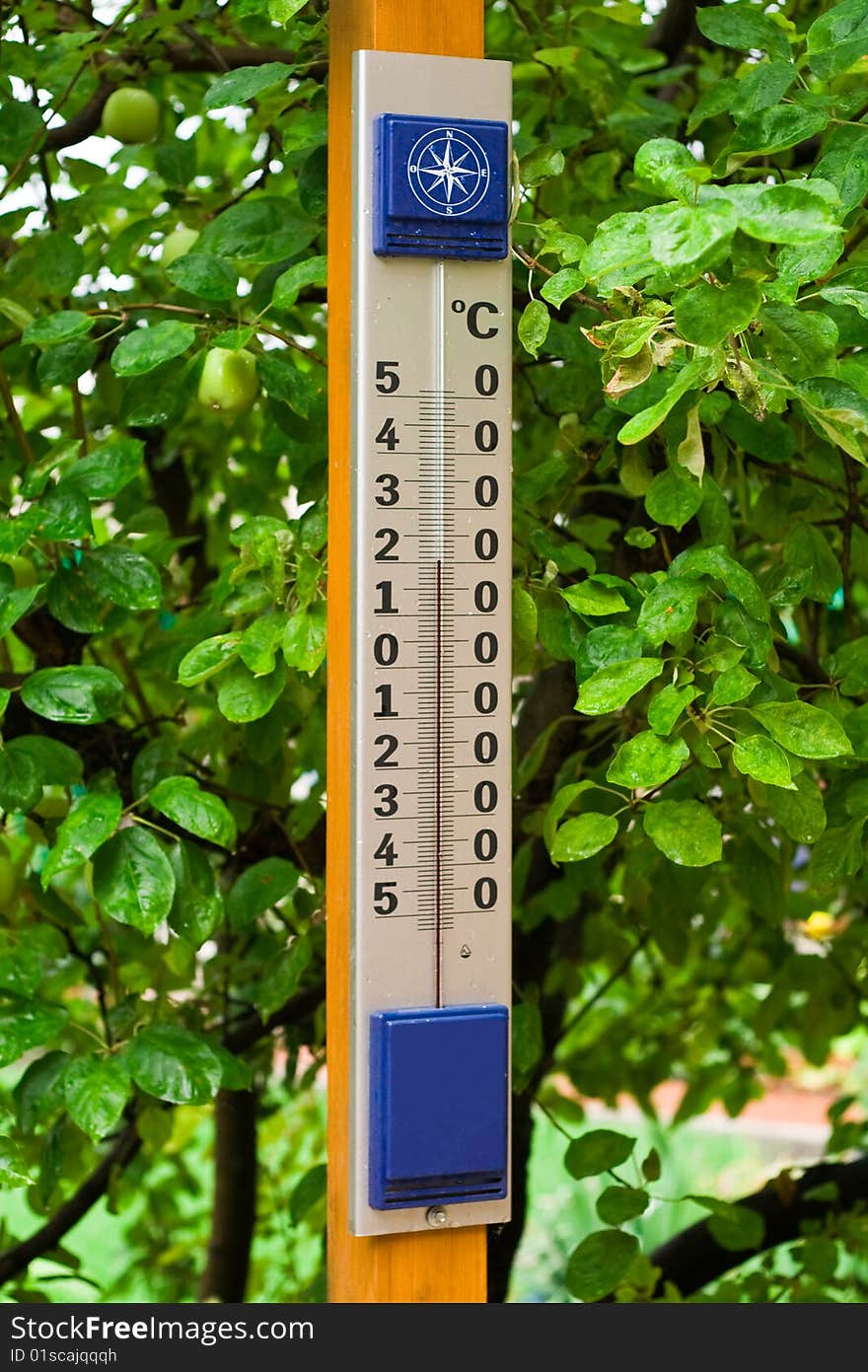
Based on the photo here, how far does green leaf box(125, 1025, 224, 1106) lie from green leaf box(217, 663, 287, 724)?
10.8 inches

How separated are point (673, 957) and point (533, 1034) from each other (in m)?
0.28

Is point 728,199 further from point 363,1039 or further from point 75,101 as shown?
point 75,101

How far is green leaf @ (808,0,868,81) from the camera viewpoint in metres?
1.10

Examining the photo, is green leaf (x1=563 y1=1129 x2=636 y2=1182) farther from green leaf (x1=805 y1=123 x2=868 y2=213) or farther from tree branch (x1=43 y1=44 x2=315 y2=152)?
tree branch (x1=43 y1=44 x2=315 y2=152)

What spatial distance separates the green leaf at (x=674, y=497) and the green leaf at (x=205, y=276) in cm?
39

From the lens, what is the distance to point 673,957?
1.77m

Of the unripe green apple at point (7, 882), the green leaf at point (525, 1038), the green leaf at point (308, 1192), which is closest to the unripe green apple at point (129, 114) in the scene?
the unripe green apple at point (7, 882)

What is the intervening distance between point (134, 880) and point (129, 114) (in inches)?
33.1

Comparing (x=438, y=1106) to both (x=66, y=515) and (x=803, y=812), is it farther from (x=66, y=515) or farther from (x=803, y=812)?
(x=66, y=515)

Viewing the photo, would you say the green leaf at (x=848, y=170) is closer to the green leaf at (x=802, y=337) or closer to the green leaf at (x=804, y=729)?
the green leaf at (x=802, y=337)

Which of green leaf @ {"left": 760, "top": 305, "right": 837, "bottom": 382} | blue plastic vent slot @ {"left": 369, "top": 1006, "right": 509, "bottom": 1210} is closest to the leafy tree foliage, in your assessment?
green leaf @ {"left": 760, "top": 305, "right": 837, "bottom": 382}

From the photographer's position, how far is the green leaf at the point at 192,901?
1302 mm

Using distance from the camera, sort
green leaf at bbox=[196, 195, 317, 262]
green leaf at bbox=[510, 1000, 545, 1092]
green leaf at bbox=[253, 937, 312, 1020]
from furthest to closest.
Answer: green leaf at bbox=[510, 1000, 545, 1092], green leaf at bbox=[253, 937, 312, 1020], green leaf at bbox=[196, 195, 317, 262]
